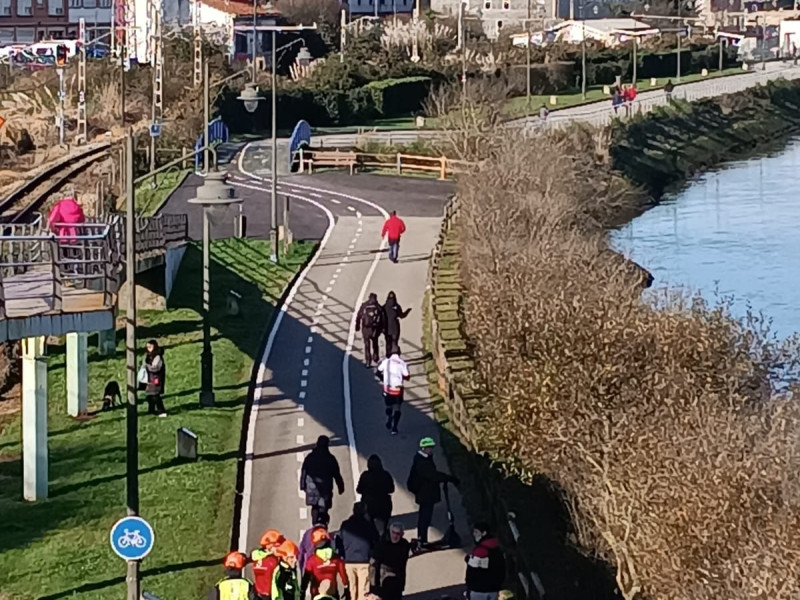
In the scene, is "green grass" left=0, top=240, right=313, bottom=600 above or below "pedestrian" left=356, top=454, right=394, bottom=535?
below

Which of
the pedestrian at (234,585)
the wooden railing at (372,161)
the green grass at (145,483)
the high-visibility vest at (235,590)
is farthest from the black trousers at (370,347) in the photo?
the wooden railing at (372,161)

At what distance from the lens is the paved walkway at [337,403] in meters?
19.9

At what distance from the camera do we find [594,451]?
20.0m

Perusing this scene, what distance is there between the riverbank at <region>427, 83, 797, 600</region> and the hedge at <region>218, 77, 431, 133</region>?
3708cm

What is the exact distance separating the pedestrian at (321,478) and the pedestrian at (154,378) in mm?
6473

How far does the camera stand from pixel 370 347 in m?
28.1

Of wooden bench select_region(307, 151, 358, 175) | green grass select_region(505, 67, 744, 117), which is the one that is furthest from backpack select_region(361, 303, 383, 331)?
green grass select_region(505, 67, 744, 117)

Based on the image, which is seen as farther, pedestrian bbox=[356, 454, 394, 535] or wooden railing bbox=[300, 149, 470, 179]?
wooden railing bbox=[300, 149, 470, 179]

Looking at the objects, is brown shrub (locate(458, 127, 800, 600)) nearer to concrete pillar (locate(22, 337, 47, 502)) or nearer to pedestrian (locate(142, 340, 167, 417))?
pedestrian (locate(142, 340, 167, 417))

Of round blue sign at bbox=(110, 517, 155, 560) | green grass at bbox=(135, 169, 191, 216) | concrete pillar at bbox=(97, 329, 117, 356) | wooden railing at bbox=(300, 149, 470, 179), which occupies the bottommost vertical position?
concrete pillar at bbox=(97, 329, 117, 356)

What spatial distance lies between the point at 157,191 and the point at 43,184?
11.8 ft

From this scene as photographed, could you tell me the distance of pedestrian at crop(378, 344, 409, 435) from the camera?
2333cm

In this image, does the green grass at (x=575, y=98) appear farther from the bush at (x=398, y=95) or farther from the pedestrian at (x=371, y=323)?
the pedestrian at (x=371, y=323)

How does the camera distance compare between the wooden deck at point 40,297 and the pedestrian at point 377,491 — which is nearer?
the pedestrian at point 377,491
